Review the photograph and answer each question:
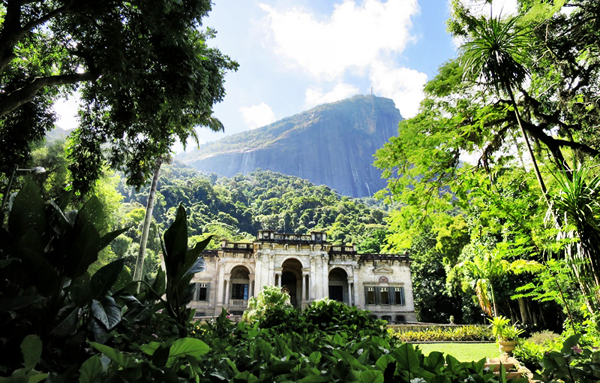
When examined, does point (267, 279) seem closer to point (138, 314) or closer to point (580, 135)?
point (580, 135)

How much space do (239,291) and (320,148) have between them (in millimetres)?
144652

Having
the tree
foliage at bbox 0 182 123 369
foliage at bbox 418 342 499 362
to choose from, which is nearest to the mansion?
foliage at bbox 418 342 499 362

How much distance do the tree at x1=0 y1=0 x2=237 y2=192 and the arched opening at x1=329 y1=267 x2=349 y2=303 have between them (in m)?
20.7

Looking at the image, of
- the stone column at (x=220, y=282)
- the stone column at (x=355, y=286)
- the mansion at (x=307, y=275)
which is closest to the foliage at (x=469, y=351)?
the mansion at (x=307, y=275)

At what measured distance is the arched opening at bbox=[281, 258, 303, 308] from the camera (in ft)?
86.0

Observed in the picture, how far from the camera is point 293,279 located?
89.4ft

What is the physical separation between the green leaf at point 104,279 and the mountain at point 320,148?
139 metres

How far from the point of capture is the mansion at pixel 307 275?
77.4ft

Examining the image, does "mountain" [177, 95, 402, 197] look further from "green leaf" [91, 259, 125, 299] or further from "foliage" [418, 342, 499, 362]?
"green leaf" [91, 259, 125, 299]

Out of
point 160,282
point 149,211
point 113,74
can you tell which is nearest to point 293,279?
point 149,211

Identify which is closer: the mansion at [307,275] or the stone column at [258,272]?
the stone column at [258,272]

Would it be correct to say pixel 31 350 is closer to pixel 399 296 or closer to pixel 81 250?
pixel 81 250

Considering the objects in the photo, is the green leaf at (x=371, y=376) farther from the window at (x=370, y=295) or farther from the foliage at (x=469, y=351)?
the window at (x=370, y=295)

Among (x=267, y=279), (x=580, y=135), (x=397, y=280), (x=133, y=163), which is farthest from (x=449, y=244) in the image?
(x=133, y=163)
